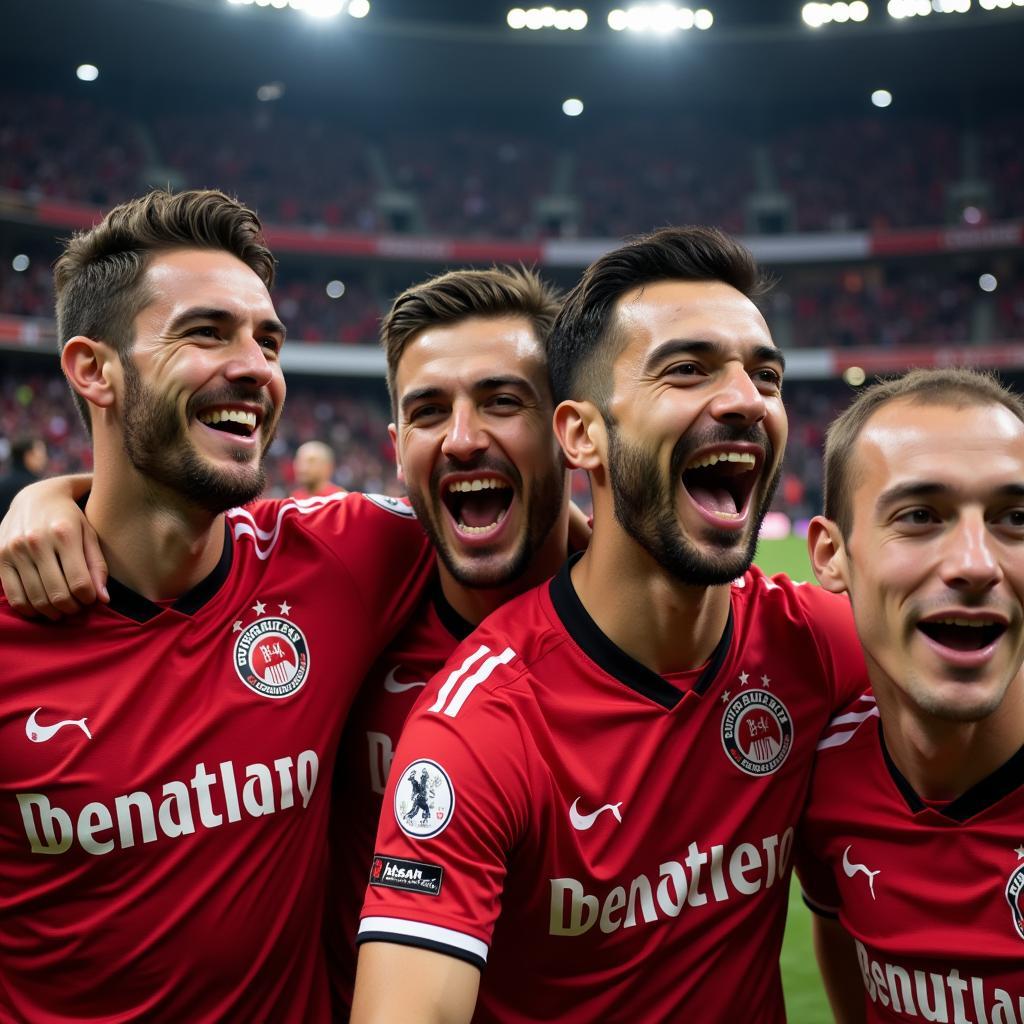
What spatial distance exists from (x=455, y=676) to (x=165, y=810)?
2.37 feet

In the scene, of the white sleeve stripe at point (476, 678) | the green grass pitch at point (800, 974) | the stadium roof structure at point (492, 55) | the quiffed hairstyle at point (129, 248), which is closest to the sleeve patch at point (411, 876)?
the white sleeve stripe at point (476, 678)

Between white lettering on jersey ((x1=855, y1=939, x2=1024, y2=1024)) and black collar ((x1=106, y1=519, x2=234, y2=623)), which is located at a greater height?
black collar ((x1=106, y1=519, x2=234, y2=623))

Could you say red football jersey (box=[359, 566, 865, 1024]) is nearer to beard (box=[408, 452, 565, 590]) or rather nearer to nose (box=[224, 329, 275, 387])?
beard (box=[408, 452, 565, 590])

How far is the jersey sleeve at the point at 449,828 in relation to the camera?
5.91ft

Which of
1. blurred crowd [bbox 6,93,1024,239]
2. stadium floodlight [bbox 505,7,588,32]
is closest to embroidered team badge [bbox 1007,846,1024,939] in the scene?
stadium floodlight [bbox 505,7,588,32]

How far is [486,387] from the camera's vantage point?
266 cm

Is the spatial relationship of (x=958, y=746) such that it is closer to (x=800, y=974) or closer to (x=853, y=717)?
(x=853, y=717)

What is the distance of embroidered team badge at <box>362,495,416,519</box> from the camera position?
300 cm

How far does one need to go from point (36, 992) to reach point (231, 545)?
108 centimetres

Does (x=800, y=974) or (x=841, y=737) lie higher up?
(x=841, y=737)

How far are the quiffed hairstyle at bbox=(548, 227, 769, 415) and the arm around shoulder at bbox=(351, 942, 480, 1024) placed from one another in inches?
46.9

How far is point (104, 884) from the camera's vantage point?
2271 mm

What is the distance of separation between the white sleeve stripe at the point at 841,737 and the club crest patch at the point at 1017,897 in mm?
428

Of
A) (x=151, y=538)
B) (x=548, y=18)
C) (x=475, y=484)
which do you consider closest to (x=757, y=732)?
(x=475, y=484)
